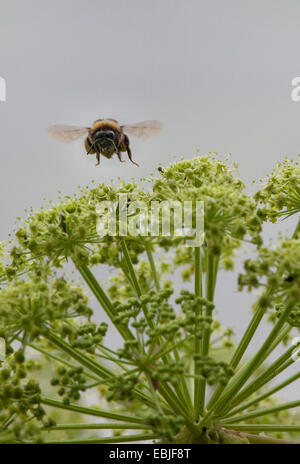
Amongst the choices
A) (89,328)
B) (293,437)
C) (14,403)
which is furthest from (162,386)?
(293,437)

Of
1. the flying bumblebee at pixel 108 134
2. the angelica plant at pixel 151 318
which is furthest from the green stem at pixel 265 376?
the flying bumblebee at pixel 108 134

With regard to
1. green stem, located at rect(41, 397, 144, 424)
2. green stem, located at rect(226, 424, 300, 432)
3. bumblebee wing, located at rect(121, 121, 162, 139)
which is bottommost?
green stem, located at rect(226, 424, 300, 432)

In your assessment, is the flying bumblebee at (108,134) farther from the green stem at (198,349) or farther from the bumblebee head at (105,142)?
the green stem at (198,349)

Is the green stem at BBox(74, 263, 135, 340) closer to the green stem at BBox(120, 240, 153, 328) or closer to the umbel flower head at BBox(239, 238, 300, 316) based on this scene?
the green stem at BBox(120, 240, 153, 328)

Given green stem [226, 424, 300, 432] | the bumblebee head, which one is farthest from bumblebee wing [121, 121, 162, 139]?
green stem [226, 424, 300, 432]

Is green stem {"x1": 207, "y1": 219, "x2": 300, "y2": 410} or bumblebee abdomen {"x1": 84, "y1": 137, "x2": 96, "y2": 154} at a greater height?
bumblebee abdomen {"x1": 84, "y1": 137, "x2": 96, "y2": 154}
